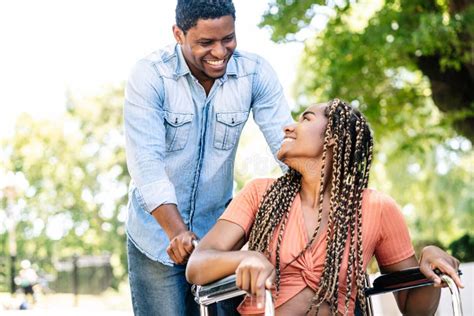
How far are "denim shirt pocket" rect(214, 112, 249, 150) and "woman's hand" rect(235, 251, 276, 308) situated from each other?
87cm

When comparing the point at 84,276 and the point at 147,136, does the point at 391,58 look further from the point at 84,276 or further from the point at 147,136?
the point at 84,276

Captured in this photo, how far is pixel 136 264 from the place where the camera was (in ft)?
9.94

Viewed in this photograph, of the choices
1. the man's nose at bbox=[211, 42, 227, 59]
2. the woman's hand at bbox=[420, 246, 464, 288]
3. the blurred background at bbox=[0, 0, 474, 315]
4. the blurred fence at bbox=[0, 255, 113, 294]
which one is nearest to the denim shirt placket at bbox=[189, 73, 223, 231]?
the man's nose at bbox=[211, 42, 227, 59]

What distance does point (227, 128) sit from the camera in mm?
2998

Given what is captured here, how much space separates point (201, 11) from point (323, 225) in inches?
28.6

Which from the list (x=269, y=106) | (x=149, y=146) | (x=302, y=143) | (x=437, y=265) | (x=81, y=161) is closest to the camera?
(x=437, y=265)

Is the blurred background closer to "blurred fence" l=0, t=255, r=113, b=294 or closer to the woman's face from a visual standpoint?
"blurred fence" l=0, t=255, r=113, b=294

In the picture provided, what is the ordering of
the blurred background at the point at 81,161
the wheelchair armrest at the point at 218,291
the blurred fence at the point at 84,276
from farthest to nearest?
the blurred fence at the point at 84,276
the blurred background at the point at 81,161
the wheelchair armrest at the point at 218,291

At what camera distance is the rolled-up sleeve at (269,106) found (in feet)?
10.0

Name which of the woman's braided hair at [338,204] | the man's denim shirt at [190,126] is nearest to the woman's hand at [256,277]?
the woman's braided hair at [338,204]

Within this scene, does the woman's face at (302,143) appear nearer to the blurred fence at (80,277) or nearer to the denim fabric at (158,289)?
the denim fabric at (158,289)

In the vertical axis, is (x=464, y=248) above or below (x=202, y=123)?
below

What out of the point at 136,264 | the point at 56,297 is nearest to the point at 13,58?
the point at 56,297

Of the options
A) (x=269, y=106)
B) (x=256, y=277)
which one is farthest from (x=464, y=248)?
(x=256, y=277)
